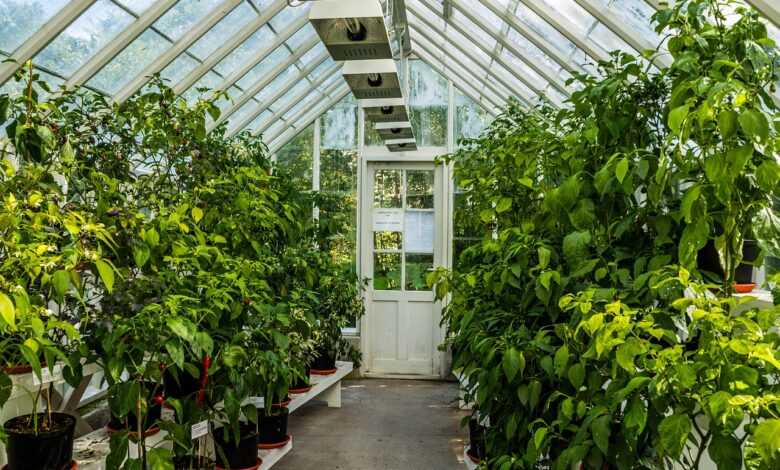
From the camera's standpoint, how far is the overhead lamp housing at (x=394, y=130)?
480cm

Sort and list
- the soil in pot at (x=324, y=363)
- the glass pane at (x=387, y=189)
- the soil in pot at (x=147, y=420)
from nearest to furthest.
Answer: the soil in pot at (x=147, y=420) < the soil in pot at (x=324, y=363) < the glass pane at (x=387, y=189)

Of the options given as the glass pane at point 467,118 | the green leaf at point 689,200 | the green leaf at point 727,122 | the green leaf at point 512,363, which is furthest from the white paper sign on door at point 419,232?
the green leaf at point 727,122

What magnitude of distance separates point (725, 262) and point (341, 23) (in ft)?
5.73

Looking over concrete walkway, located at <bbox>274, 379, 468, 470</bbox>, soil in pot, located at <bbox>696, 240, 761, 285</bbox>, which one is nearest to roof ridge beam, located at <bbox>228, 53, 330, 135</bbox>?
concrete walkway, located at <bbox>274, 379, 468, 470</bbox>

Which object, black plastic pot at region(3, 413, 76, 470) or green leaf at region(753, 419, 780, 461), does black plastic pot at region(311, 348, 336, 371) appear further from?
green leaf at region(753, 419, 780, 461)

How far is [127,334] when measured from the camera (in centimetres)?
214

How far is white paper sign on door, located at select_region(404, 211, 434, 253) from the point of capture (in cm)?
682

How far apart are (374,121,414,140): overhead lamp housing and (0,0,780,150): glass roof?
0.81 m

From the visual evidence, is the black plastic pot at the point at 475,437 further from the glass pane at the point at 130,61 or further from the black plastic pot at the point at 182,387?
the glass pane at the point at 130,61

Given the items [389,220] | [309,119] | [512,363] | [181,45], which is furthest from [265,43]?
[512,363]

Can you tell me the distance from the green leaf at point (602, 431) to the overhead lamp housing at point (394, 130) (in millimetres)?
3507

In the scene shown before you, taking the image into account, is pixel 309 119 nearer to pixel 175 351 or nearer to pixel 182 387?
pixel 182 387

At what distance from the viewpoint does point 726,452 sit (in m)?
1.16

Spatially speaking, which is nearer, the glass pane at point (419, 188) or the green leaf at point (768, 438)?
the green leaf at point (768, 438)
